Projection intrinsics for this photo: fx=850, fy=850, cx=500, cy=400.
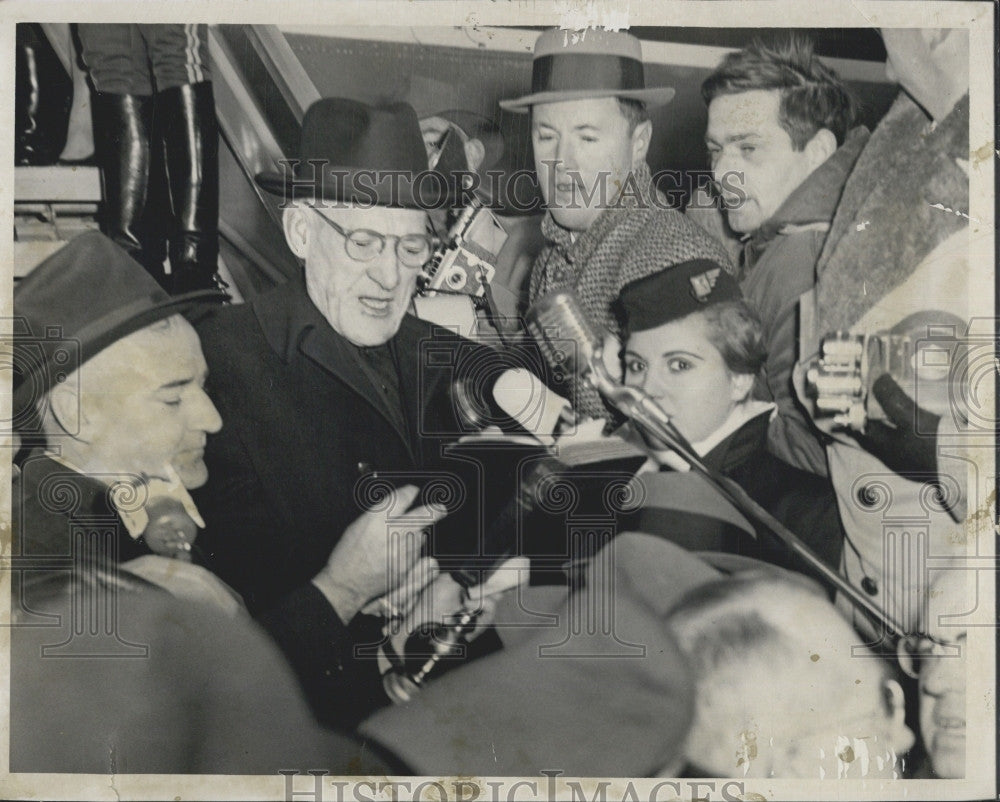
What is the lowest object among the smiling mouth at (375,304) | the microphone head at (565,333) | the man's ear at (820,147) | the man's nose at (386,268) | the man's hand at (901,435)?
the man's hand at (901,435)

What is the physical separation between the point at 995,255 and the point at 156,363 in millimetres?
2490

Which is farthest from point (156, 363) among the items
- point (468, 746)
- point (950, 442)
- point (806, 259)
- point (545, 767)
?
point (950, 442)

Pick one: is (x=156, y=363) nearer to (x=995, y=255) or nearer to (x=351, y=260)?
(x=351, y=260)

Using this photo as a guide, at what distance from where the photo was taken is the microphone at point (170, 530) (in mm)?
2461

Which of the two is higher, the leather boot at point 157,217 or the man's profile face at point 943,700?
the leather boot at point 157,217

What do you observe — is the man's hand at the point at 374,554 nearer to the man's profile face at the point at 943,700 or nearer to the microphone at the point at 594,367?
the microphone at the point at 594,367

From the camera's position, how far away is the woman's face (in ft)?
8.12

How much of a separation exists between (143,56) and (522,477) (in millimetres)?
1667

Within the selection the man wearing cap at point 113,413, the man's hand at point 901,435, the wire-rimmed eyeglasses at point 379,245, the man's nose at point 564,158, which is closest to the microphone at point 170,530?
the man wearing cap at point 113,413

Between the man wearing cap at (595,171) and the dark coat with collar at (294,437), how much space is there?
16.8 inches

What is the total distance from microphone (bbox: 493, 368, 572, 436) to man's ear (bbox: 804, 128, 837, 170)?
1021mm

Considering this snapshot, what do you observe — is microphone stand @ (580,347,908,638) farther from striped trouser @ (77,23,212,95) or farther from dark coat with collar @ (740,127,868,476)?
striped trouser @ (77,23,212,95)

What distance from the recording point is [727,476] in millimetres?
2475

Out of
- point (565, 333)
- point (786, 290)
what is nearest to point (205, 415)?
point (565, 333)
